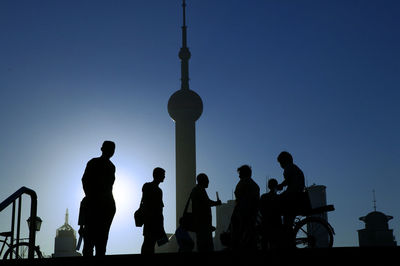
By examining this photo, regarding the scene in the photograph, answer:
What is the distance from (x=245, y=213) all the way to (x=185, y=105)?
153 m

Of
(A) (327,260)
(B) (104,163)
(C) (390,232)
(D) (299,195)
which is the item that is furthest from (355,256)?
(C) (390,232)

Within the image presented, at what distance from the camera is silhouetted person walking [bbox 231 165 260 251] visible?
29.6 ft

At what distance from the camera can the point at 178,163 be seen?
546 ft

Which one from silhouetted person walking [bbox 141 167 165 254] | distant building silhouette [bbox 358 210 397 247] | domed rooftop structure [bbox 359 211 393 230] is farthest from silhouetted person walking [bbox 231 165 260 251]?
domed rooftop structure [bbox 359 211 393 230]

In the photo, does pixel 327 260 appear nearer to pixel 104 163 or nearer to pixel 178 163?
pixel 104 163

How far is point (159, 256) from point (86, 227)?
1890 mm

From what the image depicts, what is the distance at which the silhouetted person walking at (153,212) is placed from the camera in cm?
918

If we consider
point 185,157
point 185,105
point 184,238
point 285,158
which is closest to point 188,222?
point 184,238

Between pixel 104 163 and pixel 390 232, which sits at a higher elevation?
pixel 390 232

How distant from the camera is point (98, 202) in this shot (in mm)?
7688

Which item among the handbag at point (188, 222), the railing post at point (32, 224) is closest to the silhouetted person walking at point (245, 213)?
the handbag at point (188, 222)

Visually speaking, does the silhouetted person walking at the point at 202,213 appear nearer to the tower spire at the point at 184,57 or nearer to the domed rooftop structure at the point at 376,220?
the tower spire at the point at 184,57

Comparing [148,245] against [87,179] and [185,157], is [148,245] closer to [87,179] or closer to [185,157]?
[87,179]

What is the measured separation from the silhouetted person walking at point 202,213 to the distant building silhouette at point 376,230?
190 meters
